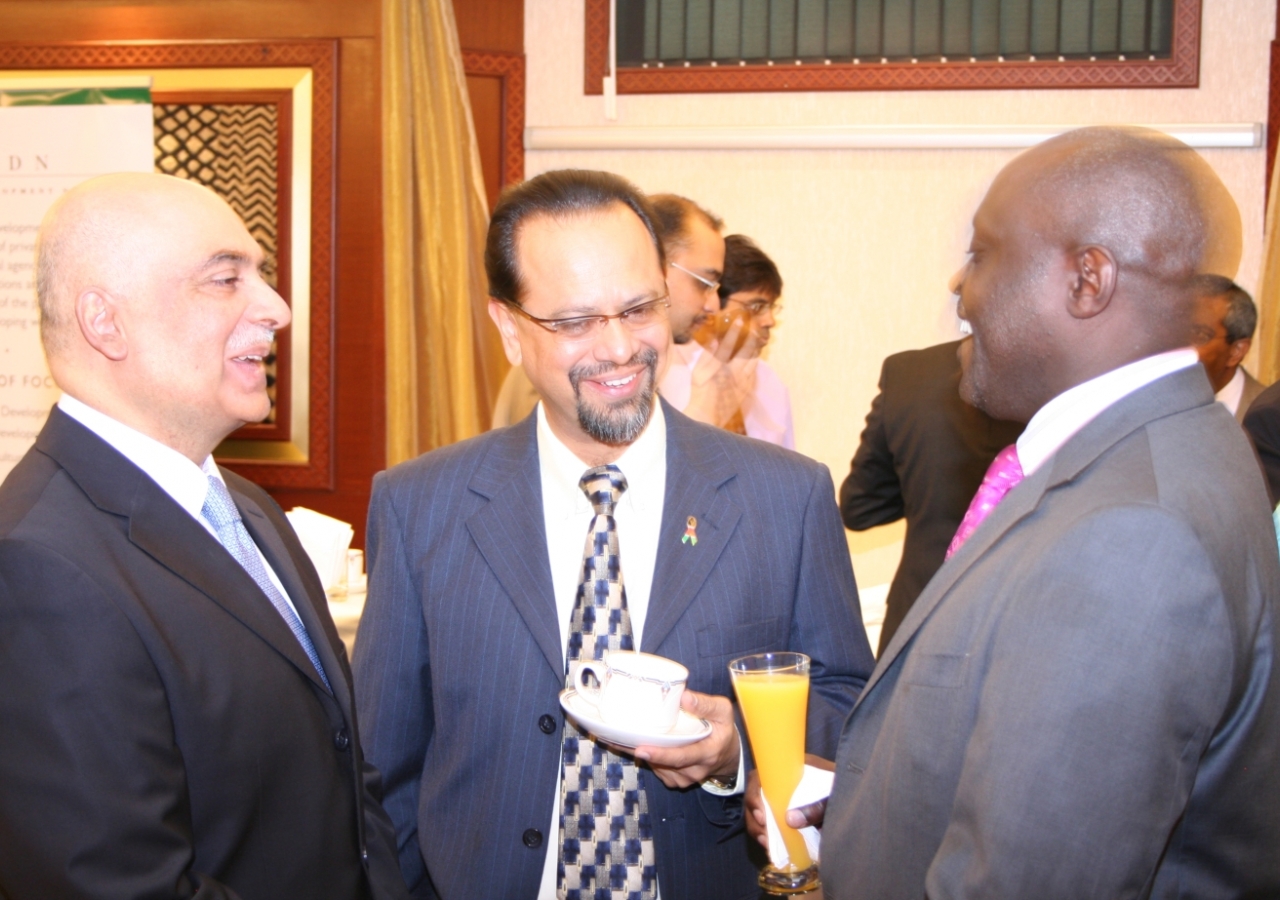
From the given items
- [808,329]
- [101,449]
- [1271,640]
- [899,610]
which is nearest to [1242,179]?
[808,329]

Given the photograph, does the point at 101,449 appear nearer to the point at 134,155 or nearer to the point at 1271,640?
the point at 1271,640

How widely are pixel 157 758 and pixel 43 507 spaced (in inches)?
11.4

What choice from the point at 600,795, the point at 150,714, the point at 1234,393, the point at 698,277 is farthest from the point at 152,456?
the point at 1234,393

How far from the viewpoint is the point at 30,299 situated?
3.43 m

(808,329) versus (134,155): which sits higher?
(134,155)

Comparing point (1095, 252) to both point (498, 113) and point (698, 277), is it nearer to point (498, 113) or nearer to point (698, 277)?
point (698, 277)

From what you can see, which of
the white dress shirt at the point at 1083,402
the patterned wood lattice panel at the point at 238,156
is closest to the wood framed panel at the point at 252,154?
the patterned wood lattice panel at the point at 238,156

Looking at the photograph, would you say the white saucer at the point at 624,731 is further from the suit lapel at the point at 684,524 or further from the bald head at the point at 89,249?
the bald head at the point at 89,249

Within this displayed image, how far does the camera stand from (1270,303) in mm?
3652

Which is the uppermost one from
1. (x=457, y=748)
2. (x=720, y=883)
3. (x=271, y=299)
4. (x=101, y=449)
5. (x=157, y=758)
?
(x=271, y=299)

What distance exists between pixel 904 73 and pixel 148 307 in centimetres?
339

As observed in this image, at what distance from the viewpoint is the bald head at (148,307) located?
1314 millimetres

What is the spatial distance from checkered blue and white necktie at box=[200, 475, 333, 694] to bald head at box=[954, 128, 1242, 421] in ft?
2.95

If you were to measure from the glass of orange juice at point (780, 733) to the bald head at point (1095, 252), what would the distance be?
424mm
